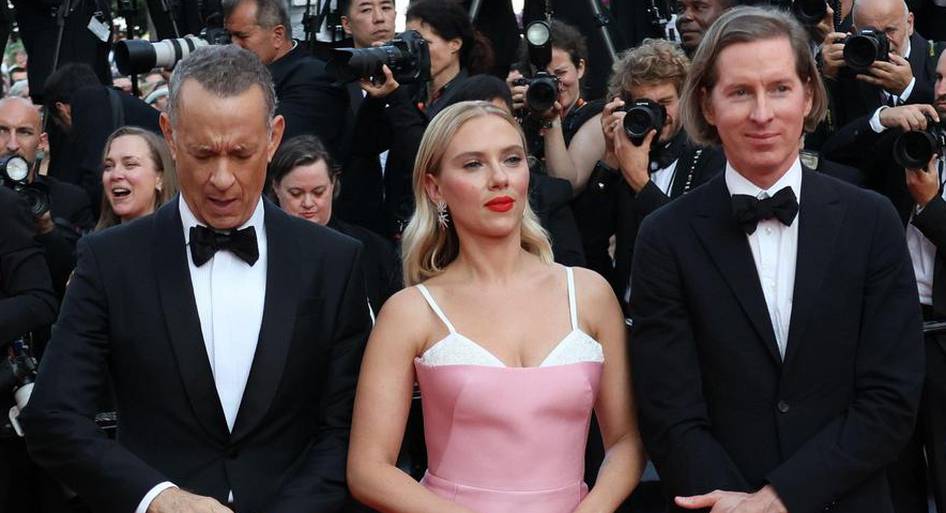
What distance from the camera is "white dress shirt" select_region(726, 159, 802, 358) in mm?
3434

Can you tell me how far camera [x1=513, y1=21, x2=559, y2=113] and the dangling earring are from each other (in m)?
1.92

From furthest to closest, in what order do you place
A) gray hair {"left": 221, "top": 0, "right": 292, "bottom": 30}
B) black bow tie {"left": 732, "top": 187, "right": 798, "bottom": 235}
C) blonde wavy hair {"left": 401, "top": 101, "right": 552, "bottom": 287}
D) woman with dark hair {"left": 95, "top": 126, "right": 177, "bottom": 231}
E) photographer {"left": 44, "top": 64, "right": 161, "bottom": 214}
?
photographer {"left": 44, "top": 64, "right": 161, "bottom": 214}, gray hair {"left": 221, "top": 0, "right": 292, "bottom": 30}, woman with dark hair {"left": 95, "top": 126, "right": 177, "bottom": 231}, blonde wavy hair {"left": 401, "top": 101, "right": 552, "bottom": 287}, black bow tie {"left": 732, "top": 187, "right": 798, "bottom": 235}

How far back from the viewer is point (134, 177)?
589 cm

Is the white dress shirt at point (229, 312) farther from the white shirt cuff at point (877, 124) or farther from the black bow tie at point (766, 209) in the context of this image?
the white shirt cuff at point (877, 124)

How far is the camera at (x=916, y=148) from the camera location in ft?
16.0

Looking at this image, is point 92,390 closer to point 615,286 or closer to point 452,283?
point 452,283

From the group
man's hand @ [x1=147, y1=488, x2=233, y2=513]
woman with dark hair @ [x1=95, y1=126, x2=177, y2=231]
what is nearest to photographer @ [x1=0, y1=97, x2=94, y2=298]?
woman with dark hair @ [x1=95, y1=126, x2=177, y2=231]

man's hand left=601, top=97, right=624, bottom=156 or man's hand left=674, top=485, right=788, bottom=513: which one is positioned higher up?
man's hand left=601, top=97, right=624, bottom=156

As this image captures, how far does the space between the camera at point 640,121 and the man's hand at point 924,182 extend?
0.97 m

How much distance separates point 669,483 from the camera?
135 inches

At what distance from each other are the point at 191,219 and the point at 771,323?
144 cm

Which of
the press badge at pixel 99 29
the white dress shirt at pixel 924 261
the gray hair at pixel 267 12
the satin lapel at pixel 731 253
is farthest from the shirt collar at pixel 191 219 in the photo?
the press badge at pixel 99 29

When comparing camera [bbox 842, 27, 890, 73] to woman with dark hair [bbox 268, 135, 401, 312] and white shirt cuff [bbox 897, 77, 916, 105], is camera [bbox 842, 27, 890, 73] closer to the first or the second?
white shirt cuff [bbox 897, 77, 916, 105]

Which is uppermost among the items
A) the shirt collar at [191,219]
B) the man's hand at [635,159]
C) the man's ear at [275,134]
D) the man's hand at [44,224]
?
the man's ear at [275,134]
